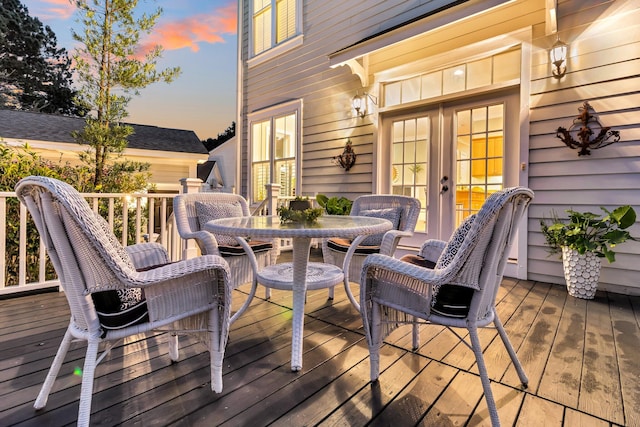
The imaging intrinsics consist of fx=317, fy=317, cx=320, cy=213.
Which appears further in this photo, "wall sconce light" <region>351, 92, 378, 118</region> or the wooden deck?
"wall sconce light" <region>351, 92, 378, 118</region>

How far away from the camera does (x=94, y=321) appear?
1.20m

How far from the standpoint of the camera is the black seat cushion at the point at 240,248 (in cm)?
254

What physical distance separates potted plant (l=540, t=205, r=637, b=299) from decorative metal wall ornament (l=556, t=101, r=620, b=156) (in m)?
0.60

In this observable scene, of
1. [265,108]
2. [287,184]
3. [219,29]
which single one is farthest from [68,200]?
[219,29]

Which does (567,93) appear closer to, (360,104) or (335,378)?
(360,104)

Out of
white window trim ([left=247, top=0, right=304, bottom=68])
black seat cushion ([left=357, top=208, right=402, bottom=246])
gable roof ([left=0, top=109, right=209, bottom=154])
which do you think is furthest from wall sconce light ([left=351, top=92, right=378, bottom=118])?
gable roof ([left=0, top=109, right=209, bottom=154])

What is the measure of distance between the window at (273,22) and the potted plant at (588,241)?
5117 millimetres

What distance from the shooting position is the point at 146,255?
179 cm

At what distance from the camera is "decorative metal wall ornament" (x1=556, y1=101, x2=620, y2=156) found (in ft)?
9.68

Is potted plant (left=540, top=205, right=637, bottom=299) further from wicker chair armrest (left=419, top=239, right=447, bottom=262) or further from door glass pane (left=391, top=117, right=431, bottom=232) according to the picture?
wicker chair armrest (left=419, top=239, right=447, bottom=262)

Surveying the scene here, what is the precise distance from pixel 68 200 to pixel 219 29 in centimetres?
1158

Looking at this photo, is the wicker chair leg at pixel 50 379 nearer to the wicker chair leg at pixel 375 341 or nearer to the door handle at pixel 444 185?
the wicker chair leg at pixel 375 341

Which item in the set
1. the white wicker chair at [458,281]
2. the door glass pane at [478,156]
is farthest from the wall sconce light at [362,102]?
the white wicker chair at [458,281]

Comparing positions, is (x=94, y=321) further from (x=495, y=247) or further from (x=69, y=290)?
(x=495, y=247)
